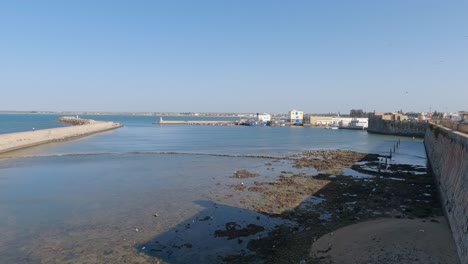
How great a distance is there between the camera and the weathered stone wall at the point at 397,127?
8795 cm

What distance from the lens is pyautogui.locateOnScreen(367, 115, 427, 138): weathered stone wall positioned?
87.9 m

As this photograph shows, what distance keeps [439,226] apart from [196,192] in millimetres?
13677

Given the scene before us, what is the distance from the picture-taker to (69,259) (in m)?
11.9

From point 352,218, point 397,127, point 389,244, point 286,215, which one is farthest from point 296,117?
point 389,244

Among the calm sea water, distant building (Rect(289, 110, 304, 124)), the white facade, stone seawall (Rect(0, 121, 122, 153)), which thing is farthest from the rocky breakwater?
distant building (Rect(289, 110, 304, 124))

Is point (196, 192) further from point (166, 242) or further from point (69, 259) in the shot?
point (69, 259)

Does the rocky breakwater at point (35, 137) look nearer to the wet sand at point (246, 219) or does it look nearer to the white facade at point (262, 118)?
the wet sand at point (246, 219)

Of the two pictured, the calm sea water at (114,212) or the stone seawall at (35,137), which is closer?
the calm sea water at (114,212)

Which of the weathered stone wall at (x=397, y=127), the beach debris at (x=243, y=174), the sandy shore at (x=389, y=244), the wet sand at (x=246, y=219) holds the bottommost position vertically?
the beach debris at (x=243, y=174)

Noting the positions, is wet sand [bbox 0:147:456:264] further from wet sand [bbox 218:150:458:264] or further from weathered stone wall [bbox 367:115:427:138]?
weathered stone wall [bbox 367:115:427:138]

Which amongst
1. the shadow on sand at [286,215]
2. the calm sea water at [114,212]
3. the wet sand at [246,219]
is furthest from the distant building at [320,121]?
the shadow on sand at [286,215]

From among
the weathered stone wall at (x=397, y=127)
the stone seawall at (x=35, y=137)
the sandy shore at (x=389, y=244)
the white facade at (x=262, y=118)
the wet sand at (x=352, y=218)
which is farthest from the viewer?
the white facade at (x=262, y=118)

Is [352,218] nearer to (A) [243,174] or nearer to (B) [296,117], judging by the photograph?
(A) [243,174]

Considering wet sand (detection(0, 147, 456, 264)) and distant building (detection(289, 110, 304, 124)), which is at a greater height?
distant building (detection(289, 110, 304, 124))
